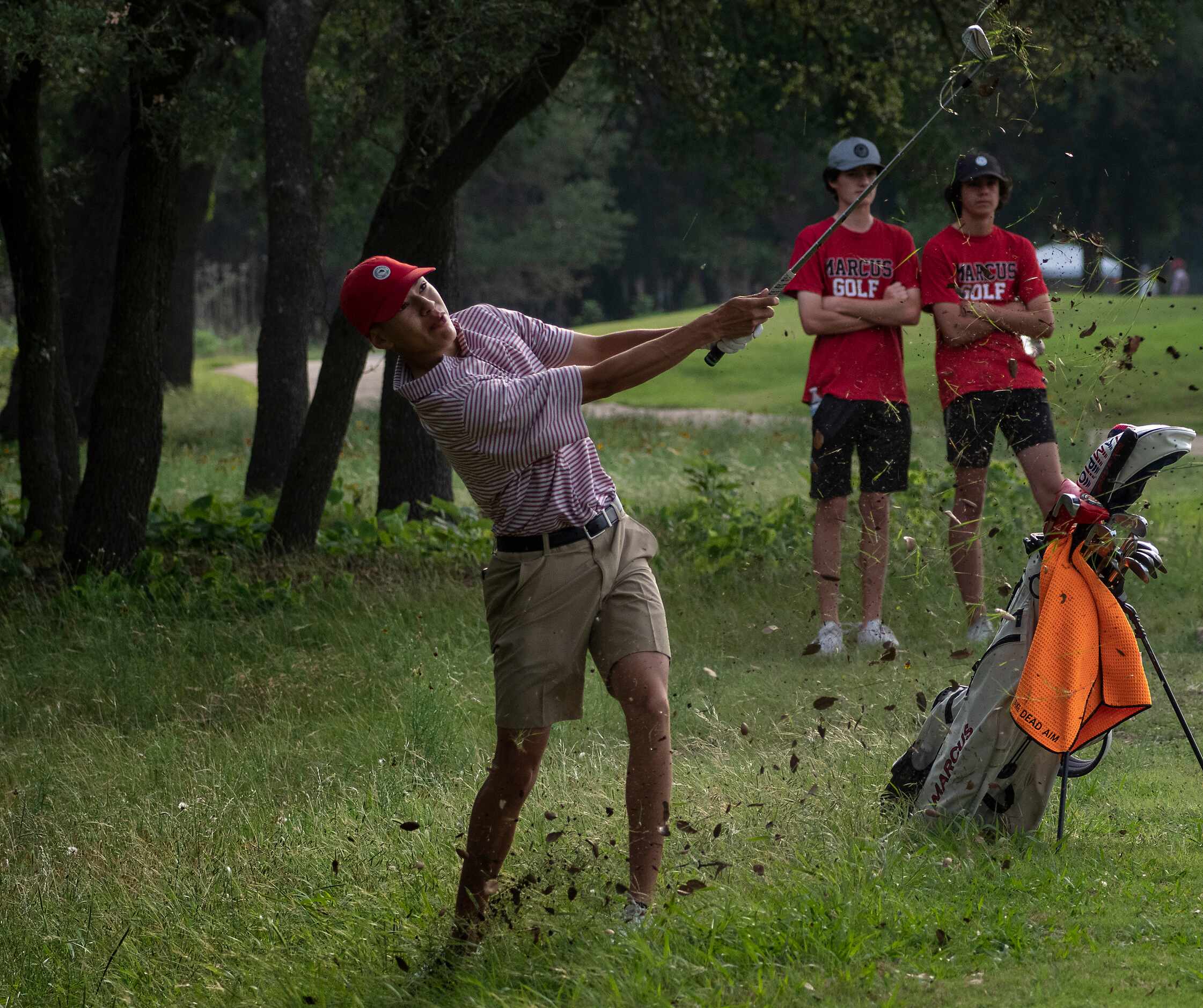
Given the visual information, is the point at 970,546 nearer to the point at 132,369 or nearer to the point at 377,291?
the point at 377,291

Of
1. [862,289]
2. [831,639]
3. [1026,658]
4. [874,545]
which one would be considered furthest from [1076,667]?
[862,289]

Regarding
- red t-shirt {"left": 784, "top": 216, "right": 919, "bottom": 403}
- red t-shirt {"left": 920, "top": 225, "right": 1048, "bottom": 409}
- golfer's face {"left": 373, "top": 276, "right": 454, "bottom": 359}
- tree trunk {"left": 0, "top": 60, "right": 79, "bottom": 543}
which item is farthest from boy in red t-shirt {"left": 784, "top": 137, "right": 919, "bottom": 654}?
tree trunk {"left": 0, "top": 60, "right": 79, "bottom": 543}

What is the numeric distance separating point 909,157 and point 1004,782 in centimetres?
1467

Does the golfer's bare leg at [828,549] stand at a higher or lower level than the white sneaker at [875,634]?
higher

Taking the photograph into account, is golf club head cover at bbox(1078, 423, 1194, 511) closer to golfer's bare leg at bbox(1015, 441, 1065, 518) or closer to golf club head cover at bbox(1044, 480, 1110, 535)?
golf club head cover at bbox(1044, 480, 1110, 535)

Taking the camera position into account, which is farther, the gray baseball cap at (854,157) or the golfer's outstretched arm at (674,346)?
the gray baseball cap at (854,157)

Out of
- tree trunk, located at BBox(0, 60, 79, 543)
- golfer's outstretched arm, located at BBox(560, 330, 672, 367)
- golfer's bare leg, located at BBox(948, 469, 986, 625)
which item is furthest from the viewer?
tree trunk, located at BBox(0, 60, 79, 543)

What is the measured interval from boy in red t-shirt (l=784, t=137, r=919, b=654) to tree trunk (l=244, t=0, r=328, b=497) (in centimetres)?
501

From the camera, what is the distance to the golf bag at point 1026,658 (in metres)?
4.24

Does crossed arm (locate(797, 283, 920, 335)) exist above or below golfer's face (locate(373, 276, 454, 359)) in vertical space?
above

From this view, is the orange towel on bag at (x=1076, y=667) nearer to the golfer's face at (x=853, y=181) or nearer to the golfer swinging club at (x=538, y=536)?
the golfer swinging club at (x=538, y=536)

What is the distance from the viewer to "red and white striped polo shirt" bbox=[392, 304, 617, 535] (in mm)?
3934

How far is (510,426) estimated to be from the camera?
3.94 meters

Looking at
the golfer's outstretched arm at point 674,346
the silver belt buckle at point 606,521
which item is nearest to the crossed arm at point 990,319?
the golfer's outstretched arm at point 674,346
